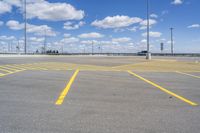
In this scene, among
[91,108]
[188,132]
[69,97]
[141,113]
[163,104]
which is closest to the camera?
[188,132]

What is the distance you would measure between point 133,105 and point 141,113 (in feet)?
1.97

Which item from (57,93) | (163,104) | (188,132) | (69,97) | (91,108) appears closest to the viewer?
(188,132)

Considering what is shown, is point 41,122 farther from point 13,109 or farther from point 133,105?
point 133,105

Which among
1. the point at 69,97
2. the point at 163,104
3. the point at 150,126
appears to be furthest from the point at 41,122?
the point at 163,104

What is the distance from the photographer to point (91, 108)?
447 cm

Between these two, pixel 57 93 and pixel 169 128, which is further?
pixel 57 93

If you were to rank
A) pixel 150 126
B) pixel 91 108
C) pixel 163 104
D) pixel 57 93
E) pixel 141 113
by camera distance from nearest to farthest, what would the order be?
pixel 150 126 → pixel 141 113 → pixel 91 108 → pixel 163 104 → pixel 57 93

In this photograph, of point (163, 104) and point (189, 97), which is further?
point (189, 97)

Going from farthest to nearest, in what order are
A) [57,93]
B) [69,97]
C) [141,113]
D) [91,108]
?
1. [57,93]
2. [69,97]
3. [91,108]
4. [141,113]

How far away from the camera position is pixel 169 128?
3.35 m

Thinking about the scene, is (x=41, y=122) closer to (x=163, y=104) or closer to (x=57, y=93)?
(x=57, y=93)

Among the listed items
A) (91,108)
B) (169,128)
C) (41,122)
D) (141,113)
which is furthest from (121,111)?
(41,122)

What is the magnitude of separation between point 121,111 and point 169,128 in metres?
1.23

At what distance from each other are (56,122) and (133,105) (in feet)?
7.20
